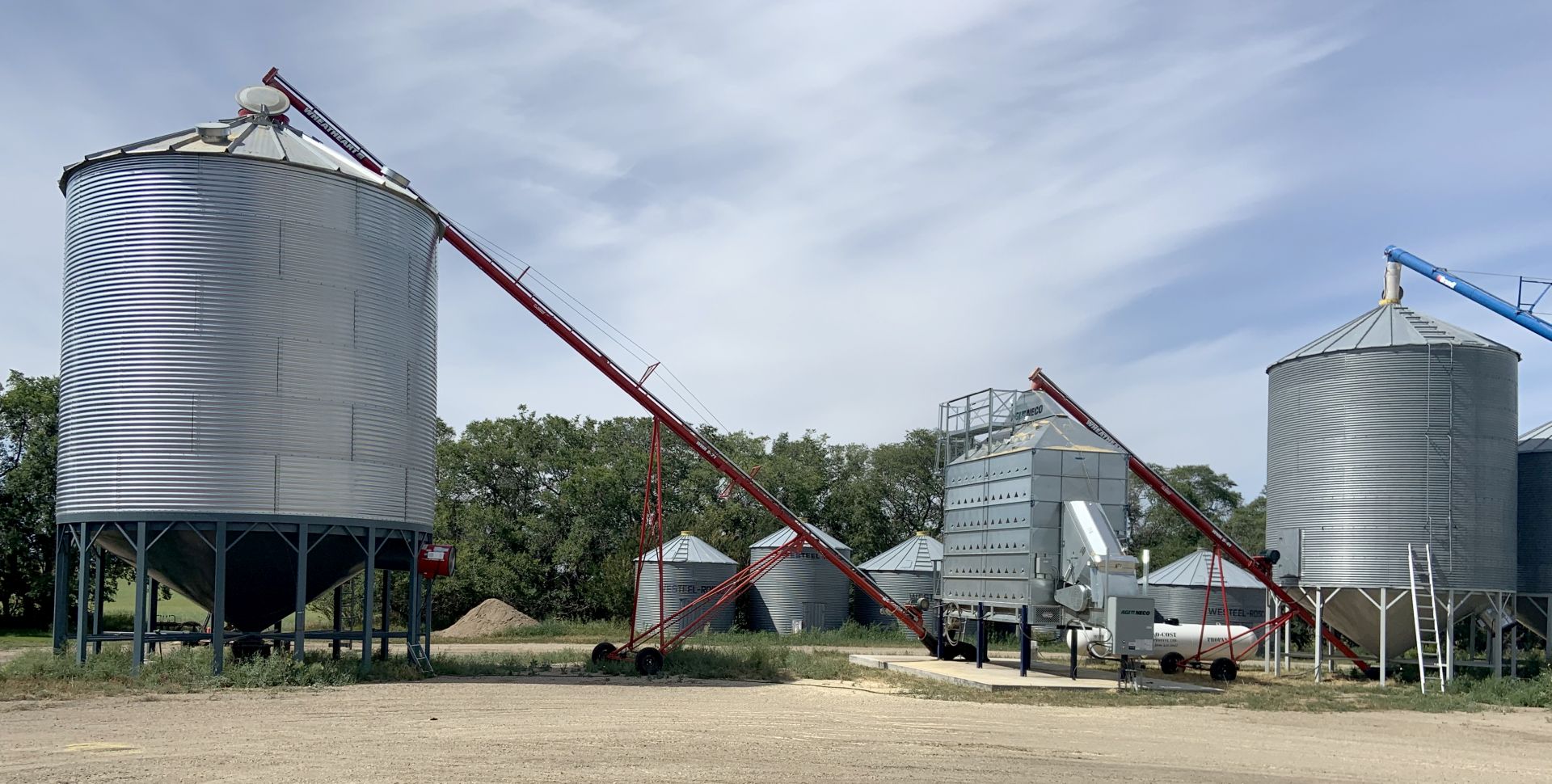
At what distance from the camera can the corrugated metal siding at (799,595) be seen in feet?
195

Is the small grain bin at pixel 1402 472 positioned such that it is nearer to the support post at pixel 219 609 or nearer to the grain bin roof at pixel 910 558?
the grain bin roof at pixel 910 558

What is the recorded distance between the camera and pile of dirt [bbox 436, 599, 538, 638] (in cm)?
5825

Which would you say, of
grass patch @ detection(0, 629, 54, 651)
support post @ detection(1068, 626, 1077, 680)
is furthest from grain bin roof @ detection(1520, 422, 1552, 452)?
grass patch @ detection(0, 629, 54, 651)

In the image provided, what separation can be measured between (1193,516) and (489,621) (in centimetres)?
3342

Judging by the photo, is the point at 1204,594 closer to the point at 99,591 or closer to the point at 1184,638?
the point at 1184,638

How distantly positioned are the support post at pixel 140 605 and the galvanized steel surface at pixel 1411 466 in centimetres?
3056

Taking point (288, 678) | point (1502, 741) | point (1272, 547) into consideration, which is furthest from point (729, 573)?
point (1502, 741)

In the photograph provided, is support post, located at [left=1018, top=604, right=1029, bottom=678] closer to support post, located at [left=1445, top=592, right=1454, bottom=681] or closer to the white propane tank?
the white propane tank

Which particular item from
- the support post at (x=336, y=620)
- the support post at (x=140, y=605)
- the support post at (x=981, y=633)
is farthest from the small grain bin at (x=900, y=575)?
the support post at (x=140, y=605)

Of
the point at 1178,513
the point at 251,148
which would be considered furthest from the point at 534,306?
the point at 1178,513

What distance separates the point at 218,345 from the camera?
1096 inches

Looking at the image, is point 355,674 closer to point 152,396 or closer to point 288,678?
point 288,678

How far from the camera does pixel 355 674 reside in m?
29.0

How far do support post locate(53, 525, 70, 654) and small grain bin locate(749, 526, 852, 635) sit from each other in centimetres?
3328
